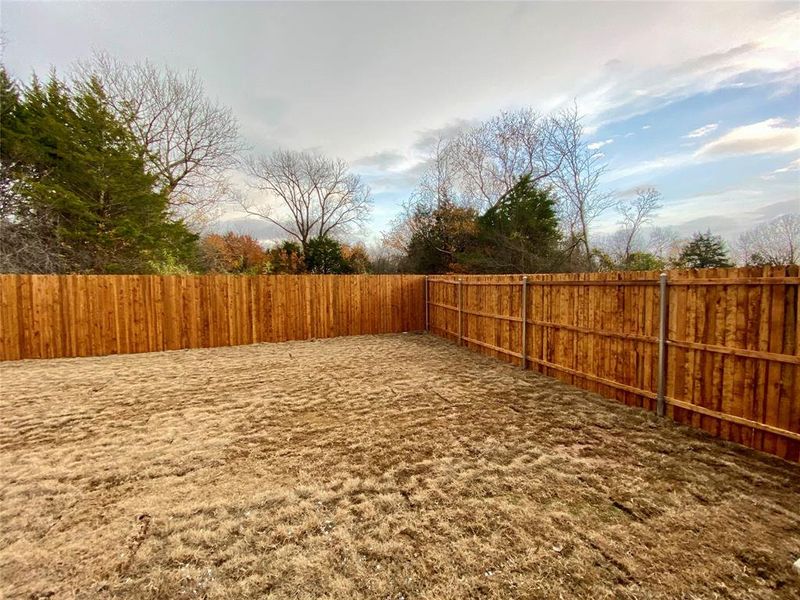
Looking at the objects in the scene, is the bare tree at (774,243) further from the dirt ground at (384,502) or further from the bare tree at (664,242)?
the dirt ground at (384,502)

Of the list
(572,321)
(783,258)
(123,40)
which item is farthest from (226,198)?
(783,258)

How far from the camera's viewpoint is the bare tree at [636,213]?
43.6 ft

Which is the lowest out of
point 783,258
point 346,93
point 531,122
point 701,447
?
point 701,447

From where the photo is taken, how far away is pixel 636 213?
13.6 meters

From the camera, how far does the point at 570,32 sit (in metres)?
6.68

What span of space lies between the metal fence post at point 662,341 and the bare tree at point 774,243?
9.58 meters

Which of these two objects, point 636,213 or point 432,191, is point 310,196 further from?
point 636,213

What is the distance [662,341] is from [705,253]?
11.3 m

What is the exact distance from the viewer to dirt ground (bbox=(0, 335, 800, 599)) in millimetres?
1577

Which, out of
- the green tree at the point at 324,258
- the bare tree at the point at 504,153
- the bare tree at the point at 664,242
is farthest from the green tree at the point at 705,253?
the green tree at the point at 324,258

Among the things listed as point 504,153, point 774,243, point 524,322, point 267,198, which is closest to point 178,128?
point 267,198

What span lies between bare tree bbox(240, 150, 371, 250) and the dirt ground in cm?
1735

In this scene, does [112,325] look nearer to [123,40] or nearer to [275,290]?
[275,290]

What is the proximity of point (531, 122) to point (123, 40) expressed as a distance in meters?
15.3
